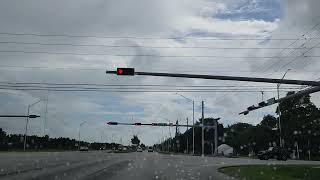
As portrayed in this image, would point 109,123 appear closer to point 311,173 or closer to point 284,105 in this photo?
point 284,105

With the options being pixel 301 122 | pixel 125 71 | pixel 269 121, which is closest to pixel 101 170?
pixel 125 71

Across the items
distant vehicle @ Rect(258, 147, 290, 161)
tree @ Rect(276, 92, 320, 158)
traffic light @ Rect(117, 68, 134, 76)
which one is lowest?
distant vehicle @ Rect(258, 147, 290, 161)

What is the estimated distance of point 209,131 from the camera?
173375 millimetres

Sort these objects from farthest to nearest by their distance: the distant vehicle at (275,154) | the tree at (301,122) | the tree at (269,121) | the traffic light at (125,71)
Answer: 1. the tree at (269,121)
2. the tree at (301,122)
3. the distant vehicle at (275,154)
4. the traffic light at (125,71)

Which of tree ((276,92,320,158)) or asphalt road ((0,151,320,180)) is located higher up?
tree ((276,92,320,158))

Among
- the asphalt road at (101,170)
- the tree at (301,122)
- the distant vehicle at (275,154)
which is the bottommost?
the asphalt road at (101,170)

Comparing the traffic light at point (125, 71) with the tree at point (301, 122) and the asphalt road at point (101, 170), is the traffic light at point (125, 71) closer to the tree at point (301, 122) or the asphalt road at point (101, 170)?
the asphalt road at point (101, 170)

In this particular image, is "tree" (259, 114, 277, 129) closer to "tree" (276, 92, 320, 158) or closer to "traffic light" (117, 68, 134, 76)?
"tree" (276, 92, 320, 158)

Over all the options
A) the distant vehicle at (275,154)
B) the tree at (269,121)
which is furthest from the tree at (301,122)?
the distant vehicle at (275,154)

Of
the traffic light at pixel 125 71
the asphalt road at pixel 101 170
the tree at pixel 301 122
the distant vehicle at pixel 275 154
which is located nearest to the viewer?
the asphalt road at pixel 101 170

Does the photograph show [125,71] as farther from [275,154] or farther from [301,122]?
[301,122]

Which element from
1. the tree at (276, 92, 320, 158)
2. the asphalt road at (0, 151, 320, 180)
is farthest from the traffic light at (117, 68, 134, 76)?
the tree at (276, 92, 320, 158)

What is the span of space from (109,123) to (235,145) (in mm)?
73930

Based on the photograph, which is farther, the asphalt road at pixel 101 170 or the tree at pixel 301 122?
the tree at pixel 301 122
